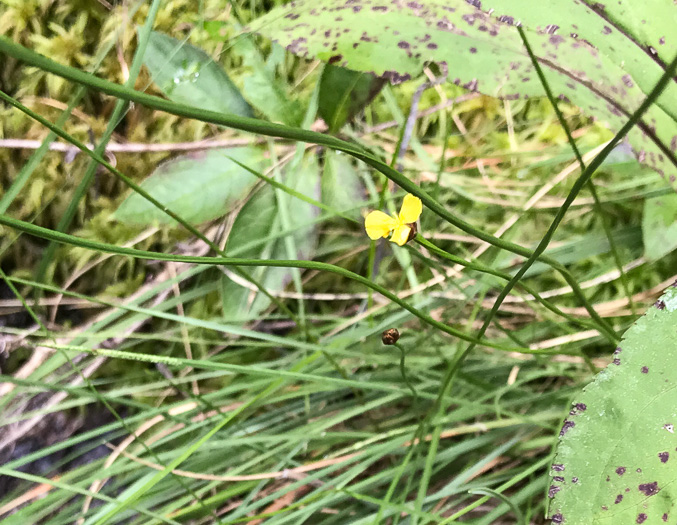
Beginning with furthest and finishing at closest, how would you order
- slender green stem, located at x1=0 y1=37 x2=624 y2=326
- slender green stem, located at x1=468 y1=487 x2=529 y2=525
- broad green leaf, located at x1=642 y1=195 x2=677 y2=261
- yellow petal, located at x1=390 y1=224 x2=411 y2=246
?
1. broad green leaf, located at x1=642 y1=195 x2=677 y2=261
2. slender green stem, located at x1=468 y1=487 x2=529 y2=525
3. yellow petal, located at x1=390 y1=224 x2=411 y2=246
4. slender green stem, located at x1=0 y1=37 x2=624 y2=326

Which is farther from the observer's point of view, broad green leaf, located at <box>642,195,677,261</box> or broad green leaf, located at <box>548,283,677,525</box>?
broad green leaf, located at <box>642,195,677,261</box>

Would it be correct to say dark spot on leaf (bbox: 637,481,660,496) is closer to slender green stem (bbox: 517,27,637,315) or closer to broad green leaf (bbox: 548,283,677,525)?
broad green leaf (bbox: 548,283,677,525)

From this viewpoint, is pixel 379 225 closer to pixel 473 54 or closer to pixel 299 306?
pixel 473 54

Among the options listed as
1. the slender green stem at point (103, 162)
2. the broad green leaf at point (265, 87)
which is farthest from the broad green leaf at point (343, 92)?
the slender green stem at point (103, 162)

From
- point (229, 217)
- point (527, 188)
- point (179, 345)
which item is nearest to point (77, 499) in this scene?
point (179, 345)

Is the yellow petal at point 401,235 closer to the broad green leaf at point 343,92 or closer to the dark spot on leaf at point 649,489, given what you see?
the dark spot on leaf at point 649,489

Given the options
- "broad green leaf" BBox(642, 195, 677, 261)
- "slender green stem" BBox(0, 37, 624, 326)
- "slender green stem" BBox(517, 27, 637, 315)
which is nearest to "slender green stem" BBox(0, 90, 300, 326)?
"slender green stem" BBox(0, 37, 624, 326)

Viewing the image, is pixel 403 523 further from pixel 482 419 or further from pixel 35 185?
pixel 35 185
